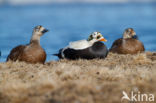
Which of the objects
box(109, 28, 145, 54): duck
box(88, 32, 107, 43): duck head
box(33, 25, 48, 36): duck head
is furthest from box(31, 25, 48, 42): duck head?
box(109, 28, 145, 54): duck

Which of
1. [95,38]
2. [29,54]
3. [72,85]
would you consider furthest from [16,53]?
[72,85]

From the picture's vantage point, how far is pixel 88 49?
37.6 ft

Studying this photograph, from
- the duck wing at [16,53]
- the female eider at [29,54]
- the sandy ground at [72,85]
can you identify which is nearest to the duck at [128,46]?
the female eider at [29,54]

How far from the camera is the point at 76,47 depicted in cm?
1165

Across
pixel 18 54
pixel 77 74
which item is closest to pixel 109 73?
pixel 77 74

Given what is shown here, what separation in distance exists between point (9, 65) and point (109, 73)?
9.50 ft

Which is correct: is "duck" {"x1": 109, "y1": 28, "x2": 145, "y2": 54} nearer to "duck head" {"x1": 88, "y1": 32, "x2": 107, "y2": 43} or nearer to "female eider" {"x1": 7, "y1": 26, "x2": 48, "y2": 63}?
"duck head" {"x1": 88, "y1": 32, "x2": 107, "y2": 43}

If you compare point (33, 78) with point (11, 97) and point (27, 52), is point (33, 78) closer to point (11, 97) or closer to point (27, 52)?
point (11, 97)

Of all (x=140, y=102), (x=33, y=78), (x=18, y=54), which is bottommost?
(x=140, y=102)

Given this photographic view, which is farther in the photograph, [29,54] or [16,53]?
[16,53]

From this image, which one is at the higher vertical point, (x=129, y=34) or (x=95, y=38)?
(x=129, y=34)

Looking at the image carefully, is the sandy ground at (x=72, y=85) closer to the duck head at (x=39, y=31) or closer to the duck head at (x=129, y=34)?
the duck head at (x=39, y=31)

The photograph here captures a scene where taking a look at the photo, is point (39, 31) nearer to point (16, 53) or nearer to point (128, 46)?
point (16, 53)

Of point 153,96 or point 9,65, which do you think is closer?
point 153,96
